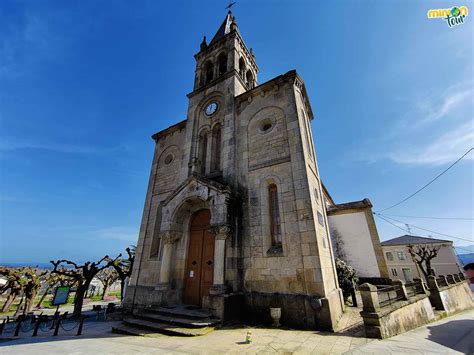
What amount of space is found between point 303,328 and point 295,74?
35.6ft

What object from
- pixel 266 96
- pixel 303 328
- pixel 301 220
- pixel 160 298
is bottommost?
pixel 303 328

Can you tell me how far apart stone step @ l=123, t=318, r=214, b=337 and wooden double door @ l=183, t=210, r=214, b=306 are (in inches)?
84.6

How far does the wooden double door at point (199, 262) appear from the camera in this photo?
A: 9.39 meters

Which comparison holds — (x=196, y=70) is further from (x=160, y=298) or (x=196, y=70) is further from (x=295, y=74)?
(x=160, y=298)

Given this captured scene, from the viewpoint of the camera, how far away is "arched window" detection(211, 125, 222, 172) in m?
12.1

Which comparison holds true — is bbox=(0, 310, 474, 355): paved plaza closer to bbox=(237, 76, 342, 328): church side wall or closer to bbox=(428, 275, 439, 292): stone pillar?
bbox=(237, 76, 342, 328): church side wall

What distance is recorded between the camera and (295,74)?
1083cm

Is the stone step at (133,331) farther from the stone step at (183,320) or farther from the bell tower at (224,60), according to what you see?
the bell tower at (224,60)

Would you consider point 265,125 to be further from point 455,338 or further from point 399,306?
point 455,338

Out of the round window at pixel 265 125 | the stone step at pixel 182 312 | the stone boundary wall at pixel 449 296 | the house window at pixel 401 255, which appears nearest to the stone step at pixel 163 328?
the stone step at pixel 182 312

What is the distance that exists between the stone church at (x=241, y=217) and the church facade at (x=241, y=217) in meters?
0.04

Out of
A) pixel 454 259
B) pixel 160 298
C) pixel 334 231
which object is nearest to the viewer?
pixel 160 298

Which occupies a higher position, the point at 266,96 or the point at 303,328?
the point at 266,96

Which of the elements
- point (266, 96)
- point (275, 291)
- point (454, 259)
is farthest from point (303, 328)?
point (454, 259)
